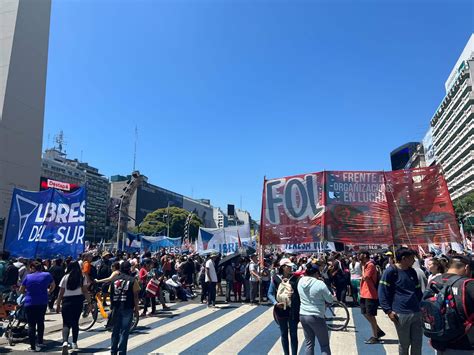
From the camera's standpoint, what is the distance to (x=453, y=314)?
3.29m

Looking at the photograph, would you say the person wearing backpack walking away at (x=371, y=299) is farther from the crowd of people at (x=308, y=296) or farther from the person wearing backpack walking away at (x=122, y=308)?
the person wearing backpack walking away at (x=122, y=308)

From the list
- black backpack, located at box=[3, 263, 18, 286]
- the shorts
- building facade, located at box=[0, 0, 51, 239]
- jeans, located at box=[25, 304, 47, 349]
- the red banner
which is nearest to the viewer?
jeans, located at box=[25, 304, 47, 349]

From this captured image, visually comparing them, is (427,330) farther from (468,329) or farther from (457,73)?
(457,73)

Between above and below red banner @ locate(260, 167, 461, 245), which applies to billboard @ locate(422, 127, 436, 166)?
above

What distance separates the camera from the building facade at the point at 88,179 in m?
118

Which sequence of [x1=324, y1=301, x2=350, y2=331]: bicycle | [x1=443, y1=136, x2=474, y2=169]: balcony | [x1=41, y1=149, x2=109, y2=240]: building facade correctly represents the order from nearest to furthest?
[x1=324, y1=301, x2=350, y2=331]: bicycle, [x1=443, y1=136, x2=474, y2=169]: balcony, [x1=41, y1=149, x2=109, y2=240]: building facade

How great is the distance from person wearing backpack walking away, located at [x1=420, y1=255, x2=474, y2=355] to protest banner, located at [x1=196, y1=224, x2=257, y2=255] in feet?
57.2

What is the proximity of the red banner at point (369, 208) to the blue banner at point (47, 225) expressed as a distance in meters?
5.95

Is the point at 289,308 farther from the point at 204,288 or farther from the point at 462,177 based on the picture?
the point at 462,177

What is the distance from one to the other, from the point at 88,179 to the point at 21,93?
329 feet

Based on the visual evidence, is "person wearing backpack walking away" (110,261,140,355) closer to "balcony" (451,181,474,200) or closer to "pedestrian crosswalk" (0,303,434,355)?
"pedestrian crosswalk" (0,303,434,355)

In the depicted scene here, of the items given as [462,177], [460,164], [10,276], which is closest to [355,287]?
[10,276]

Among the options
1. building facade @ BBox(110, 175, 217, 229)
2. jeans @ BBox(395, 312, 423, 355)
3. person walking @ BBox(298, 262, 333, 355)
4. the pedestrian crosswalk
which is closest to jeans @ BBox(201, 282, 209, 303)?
the pedestrian crosswalk

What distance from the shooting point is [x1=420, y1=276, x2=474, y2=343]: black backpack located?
328 cm
